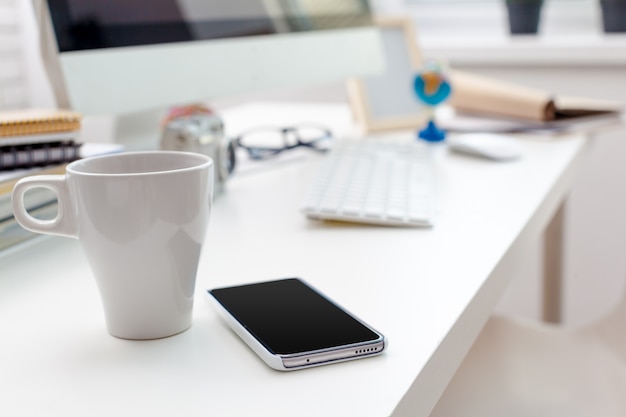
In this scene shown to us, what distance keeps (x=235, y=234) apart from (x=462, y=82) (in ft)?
2.54

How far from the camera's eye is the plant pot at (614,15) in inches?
69.7

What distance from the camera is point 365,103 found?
124cm

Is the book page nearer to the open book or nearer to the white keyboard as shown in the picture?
the open book

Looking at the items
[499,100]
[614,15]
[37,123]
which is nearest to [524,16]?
[614,15]

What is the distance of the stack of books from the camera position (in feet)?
2.05

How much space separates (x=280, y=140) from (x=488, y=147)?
0.31 meters

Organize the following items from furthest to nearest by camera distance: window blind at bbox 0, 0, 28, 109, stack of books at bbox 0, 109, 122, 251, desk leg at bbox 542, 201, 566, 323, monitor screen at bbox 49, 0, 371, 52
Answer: desk leg at bbox 542, 201, 566, 323
window blind at bbox 0, 0, 28, 109
monitor screen at bbox 49, 0, 371, 52
stack of books at bbox 0, 109, 122, 251

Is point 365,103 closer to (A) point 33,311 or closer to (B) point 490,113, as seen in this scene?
(B) point 490,113

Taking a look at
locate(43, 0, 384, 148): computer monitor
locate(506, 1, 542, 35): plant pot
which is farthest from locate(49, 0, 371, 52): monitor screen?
locate(506, 1, 542, 35): plant pot

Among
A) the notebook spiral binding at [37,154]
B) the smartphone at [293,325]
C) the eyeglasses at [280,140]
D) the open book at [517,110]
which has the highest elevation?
the notebook spiral binding at [37,154]

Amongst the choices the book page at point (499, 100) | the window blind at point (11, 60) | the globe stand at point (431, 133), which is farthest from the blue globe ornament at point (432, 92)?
the window blind at point (11, 60)

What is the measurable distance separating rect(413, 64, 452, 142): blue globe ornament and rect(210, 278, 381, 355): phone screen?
651 mm

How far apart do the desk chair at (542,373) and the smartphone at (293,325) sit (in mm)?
295

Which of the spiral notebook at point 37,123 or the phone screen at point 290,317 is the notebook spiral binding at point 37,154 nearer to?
the spiral notebook at point 37,123
